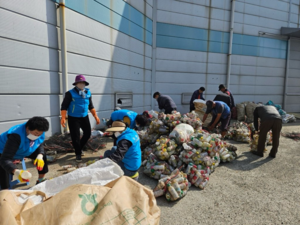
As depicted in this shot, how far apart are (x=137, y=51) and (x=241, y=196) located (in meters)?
6.15

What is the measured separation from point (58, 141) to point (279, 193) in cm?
420

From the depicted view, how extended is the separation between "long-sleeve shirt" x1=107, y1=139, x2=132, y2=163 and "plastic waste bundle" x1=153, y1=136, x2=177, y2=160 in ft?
3.74

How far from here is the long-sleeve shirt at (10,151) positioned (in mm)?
2080

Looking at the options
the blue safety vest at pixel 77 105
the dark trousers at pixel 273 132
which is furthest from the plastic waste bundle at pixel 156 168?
the dark trousers at pixel 273 132

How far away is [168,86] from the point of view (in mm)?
8930

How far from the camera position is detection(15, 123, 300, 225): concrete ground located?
234 cm

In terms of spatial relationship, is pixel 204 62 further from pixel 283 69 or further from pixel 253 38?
pixel 283 69

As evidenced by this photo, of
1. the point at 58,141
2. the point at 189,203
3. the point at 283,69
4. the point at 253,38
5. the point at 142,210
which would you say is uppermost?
the point at 253,38

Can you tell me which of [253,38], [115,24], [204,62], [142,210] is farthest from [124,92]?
[253,38]

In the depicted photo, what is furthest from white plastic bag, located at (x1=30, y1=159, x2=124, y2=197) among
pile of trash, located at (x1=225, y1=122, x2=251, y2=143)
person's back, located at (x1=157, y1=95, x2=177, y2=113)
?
pile of trash, located at (x1=225, y1=122, x2=251, y2=143)

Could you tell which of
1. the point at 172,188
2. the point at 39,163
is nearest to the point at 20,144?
the point at 39,163

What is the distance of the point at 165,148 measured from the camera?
11.9 ft

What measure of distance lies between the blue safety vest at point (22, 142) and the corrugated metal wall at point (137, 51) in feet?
5.79

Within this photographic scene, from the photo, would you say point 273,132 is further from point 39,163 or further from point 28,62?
point 28,62
